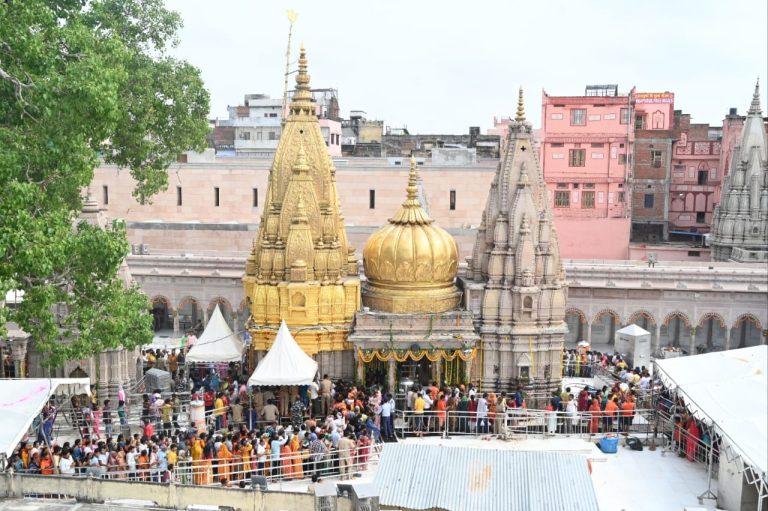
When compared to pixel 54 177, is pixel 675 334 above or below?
below

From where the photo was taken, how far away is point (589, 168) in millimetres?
47219

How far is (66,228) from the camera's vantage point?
54.2 ft

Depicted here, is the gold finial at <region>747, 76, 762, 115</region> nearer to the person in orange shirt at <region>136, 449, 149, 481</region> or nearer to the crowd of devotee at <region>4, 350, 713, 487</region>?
the crowd of devotee at <region>4, 350, 713, 487</region>

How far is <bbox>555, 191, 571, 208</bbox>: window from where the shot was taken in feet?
156

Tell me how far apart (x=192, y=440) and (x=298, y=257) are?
6.68 metres

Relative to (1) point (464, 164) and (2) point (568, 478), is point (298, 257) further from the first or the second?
(1) point (464, 164)

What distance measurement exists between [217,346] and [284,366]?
3531 millimetres

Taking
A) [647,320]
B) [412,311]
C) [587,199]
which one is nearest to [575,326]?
[647,320]

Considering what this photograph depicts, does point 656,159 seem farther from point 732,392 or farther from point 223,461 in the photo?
point 223,461

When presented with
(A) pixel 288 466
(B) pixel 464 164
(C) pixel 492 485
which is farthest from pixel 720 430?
(B) pixel 464 164

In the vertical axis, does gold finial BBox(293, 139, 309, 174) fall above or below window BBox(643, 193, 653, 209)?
above

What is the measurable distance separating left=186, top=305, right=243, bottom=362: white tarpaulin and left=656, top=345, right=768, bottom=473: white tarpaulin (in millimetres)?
11247

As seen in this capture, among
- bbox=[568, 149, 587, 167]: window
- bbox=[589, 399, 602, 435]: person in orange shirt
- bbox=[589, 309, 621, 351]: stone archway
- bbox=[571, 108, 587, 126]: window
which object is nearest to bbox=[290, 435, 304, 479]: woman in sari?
bbox=[589, 399, 602, 435]: person in orange shirt

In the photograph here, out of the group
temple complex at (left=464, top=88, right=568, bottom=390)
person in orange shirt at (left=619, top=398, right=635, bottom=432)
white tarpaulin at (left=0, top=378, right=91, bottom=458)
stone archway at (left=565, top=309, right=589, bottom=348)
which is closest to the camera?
white tarpaulin at (left=0, top=378, right=91, bottom=458)
